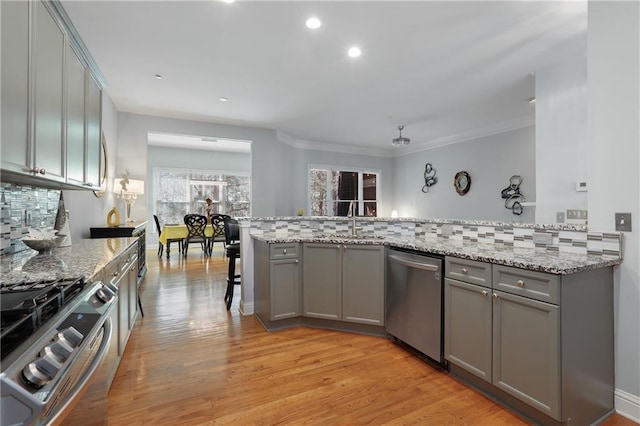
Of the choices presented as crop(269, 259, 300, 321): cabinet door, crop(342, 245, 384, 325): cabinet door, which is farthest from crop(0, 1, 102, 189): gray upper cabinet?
crop(342, 245, 384, 325): cabinet door

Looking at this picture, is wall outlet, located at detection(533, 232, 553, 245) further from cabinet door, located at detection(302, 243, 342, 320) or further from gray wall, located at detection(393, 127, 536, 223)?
gray wall, located at detection(393, 127, 536, 223)

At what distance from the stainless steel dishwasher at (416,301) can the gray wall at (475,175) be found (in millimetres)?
3605

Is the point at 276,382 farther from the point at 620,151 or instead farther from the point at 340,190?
the point at 340,190

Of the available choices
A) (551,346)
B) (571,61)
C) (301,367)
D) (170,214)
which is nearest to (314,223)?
(301,367)

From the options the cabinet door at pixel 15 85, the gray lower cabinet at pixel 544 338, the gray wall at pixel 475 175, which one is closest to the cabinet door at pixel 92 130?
the cabinet door at pixel 15 85

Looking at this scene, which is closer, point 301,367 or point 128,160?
point 301,367

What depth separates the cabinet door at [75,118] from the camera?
194 centimetres

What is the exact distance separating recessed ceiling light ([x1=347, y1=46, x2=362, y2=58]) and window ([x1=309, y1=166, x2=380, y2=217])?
14.0ft

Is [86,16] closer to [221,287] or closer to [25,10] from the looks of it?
[25,10]

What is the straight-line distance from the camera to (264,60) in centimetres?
294

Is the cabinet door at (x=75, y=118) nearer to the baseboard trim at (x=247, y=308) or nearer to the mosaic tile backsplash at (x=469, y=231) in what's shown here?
the mosaic tile backsplash at (x=469, y=231)

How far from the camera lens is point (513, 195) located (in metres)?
5.05

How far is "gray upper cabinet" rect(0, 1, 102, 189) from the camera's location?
128 centimetres

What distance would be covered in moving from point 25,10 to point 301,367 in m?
2.58
